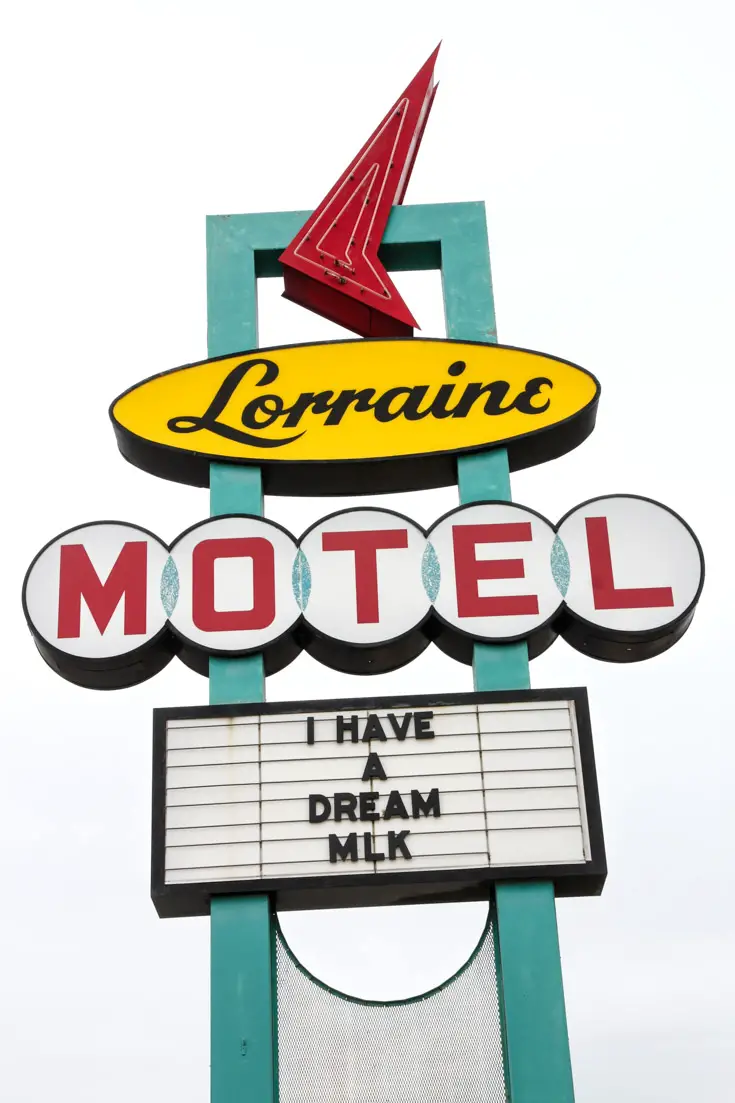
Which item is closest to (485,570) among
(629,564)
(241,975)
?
(629,564)

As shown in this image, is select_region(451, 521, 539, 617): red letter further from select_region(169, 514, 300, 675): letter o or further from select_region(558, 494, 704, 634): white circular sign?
select_region(169, 514, 300, 675): letter o

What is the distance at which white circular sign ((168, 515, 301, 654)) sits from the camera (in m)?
12.0

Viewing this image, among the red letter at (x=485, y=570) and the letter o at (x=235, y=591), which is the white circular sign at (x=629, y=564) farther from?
the letter o at (x=235, y=591)

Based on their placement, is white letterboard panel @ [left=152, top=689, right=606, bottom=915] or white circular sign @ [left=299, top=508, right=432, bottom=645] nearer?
white letterboard panel @ [left=152, top=689, right=606, bottom=915]

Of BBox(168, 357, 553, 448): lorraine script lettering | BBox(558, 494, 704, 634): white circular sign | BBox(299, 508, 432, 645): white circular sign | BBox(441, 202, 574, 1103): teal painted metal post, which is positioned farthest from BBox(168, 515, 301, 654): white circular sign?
BBox(558, 494, 704, 634): white circular sign

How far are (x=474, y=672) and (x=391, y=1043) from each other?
2749 mm

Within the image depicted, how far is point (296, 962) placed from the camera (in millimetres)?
11070

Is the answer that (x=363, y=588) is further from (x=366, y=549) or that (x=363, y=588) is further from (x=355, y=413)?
(x=355, y=413)

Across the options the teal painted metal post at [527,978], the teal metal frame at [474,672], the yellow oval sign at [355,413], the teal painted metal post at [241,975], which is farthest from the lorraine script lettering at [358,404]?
the teal painted metal post at [527,978]

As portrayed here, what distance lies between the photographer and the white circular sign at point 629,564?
39.9 ft

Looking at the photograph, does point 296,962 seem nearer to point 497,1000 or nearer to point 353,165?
point 497,1000

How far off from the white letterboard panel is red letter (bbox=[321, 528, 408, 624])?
0.82m

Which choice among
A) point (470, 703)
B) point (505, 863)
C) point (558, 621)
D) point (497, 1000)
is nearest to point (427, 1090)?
point (497, 1000)

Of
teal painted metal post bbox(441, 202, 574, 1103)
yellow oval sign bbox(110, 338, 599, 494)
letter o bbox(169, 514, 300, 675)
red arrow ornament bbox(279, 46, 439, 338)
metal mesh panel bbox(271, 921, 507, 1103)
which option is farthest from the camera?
red arrow ornament bbox(279, 46, 439, 338)
